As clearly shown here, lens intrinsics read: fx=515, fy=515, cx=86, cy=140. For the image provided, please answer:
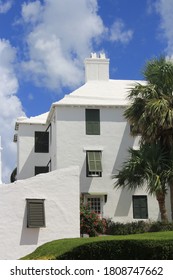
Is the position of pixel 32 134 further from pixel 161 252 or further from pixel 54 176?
pixel 161 252

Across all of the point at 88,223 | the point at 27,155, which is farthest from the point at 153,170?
the point at 27,155

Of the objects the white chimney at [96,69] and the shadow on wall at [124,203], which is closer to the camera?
the shadow on wall at [124,203]

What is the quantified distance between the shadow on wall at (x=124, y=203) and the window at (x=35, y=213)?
11909 mm

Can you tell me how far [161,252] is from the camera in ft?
37.9

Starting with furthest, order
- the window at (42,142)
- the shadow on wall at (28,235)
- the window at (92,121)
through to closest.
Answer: the window at (42,142) → the window at (92,121) → the shadow on wall at (28,235)

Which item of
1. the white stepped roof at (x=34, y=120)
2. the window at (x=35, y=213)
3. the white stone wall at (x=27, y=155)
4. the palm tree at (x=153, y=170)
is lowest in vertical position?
the window at (x=35, y=213)

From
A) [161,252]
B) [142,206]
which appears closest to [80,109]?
[142,206]

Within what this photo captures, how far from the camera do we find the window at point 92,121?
3291cm

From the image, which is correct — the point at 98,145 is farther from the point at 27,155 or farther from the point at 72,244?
the point at 72,244

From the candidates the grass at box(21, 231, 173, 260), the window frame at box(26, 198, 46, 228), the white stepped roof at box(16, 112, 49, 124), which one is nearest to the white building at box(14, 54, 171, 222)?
the white stepped roof at box(16, 112, 49, 124)

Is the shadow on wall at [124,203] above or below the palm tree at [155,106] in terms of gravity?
below

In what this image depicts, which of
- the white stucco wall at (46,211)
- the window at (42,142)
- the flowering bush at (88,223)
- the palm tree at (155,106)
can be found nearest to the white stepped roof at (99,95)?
the window at (42,142)

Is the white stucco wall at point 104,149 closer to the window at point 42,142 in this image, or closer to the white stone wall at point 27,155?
the window at point 42,142
